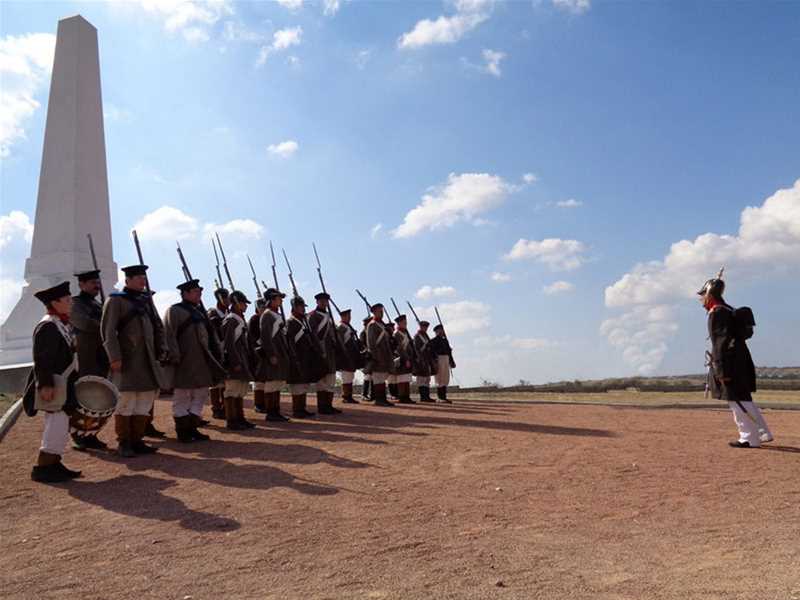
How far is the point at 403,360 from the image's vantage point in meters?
16.1

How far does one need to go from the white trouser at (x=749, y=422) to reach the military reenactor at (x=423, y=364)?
9521 millimetres

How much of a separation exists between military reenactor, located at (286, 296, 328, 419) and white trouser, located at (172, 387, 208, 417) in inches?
99.6

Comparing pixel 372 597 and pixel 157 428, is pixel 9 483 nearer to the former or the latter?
pixel 157 428

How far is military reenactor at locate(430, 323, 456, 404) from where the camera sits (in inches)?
685

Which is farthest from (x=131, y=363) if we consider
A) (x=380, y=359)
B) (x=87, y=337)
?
(x=380, y=359)

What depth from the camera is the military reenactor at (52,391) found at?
630cm

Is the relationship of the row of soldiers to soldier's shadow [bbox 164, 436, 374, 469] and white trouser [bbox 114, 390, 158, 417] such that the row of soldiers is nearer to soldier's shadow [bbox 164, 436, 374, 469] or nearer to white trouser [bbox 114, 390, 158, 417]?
white trouser [bbox 114, 390, 158, 417]

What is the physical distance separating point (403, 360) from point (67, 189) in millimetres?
10372

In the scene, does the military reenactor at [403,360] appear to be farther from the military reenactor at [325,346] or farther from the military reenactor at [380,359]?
the military reenactor at [325,346]

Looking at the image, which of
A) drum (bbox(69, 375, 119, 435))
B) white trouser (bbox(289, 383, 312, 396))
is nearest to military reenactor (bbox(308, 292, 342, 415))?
white trouser (bbox(289, 383, 312, 396))

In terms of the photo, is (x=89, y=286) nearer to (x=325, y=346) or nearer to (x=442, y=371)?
(x=325, y=346)

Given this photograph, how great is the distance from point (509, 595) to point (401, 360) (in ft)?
41.6

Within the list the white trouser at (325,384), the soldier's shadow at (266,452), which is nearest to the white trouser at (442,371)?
the white trouser at (325,384)

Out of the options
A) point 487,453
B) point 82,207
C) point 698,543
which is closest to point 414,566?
point 698,543
